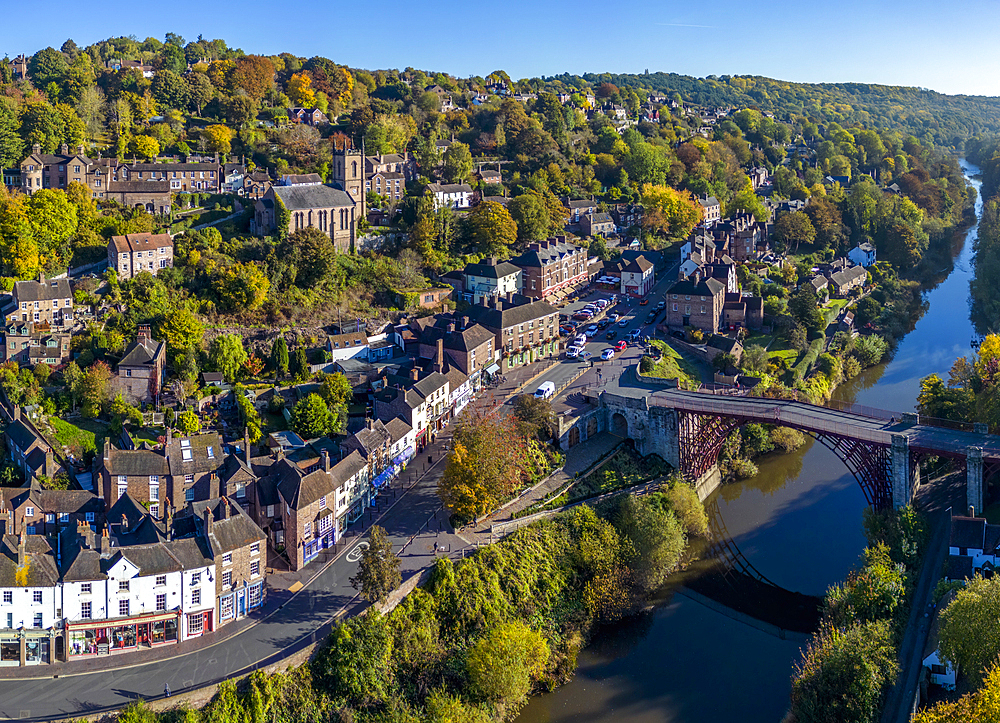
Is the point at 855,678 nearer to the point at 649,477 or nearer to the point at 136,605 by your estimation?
the point at 649,477

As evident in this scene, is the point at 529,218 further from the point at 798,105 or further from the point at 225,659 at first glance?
the point at 798,105

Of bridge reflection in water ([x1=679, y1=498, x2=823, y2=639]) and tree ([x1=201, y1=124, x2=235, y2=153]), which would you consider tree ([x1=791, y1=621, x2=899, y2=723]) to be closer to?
bridge reflection in water ([x1=679, y1=498, x2=823, y2=639])

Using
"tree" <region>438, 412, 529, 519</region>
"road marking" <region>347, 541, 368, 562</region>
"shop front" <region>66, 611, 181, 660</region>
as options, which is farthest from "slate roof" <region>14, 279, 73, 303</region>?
"tree" <region>438, 412, 529, 519</region>

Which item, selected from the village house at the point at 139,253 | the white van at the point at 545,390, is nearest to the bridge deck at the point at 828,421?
the white van at the point at 545,390

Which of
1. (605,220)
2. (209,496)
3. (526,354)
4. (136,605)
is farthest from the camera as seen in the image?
(605,220)

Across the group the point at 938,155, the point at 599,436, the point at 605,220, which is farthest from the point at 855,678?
the point at 938,155

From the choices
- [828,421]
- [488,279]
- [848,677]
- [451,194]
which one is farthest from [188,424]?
[451,194]
